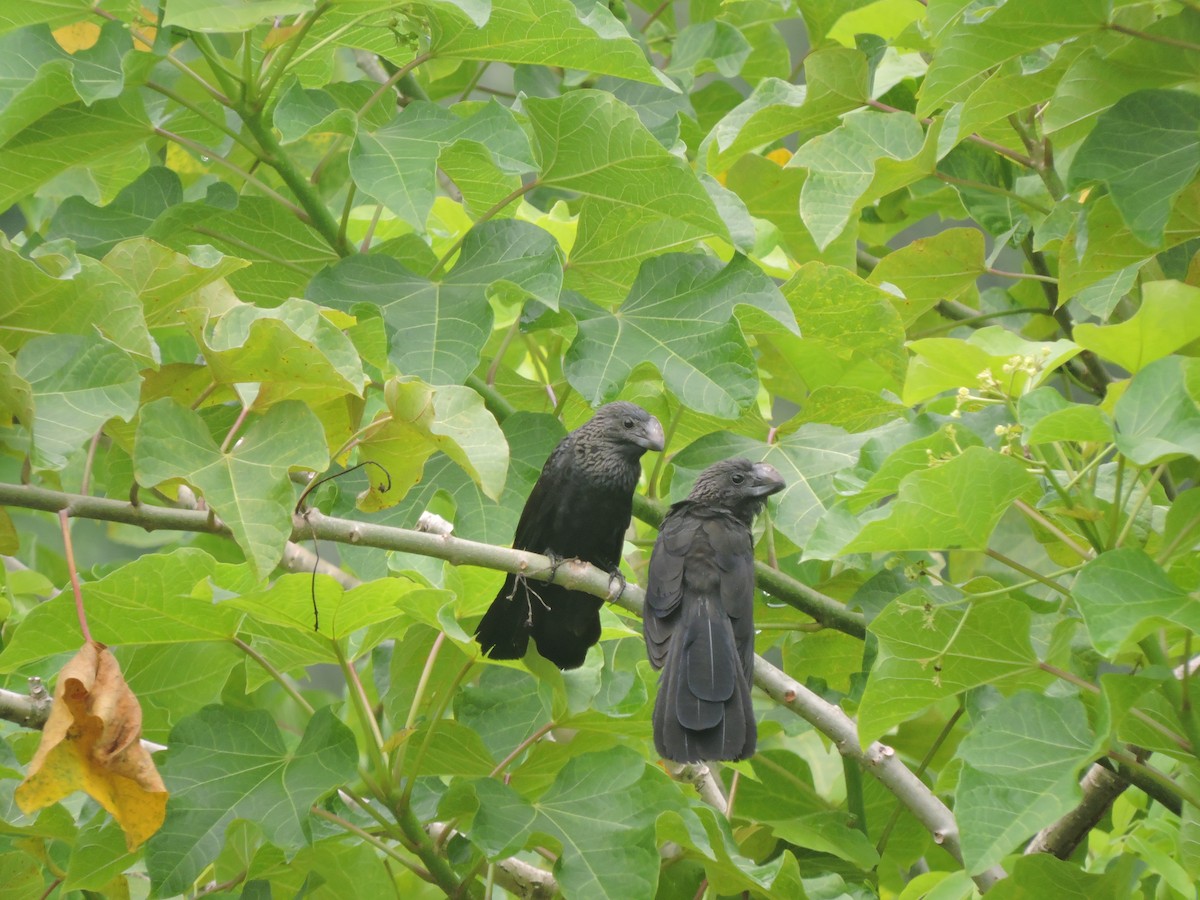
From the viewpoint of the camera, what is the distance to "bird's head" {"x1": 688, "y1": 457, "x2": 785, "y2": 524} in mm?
2955

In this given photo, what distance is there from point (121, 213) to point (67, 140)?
1.07ft

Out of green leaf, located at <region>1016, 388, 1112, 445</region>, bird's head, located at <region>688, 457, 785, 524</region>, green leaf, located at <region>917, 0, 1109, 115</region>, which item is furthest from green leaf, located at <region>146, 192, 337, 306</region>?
green leaf, located at <region>1016, 388, 1112, 445</region>

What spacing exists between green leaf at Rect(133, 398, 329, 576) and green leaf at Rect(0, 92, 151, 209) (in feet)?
3.00

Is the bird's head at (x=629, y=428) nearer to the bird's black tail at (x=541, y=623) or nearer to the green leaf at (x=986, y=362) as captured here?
the bird's black tail at (x=541, y=623)

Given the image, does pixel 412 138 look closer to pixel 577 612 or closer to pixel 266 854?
pixel 577 612

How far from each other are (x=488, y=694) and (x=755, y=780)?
27.1 inches

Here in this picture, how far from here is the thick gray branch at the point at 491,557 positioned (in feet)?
6.27

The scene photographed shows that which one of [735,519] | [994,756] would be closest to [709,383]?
[735,519]

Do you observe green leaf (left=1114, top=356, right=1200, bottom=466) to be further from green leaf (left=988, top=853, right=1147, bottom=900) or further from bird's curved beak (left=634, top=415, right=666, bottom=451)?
bird's curved beak (left=634, top=415, right=666, bottom=451)

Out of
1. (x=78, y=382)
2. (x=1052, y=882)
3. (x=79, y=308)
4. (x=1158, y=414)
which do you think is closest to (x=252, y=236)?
(x=79, y=308)

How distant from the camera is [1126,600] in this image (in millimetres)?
1912

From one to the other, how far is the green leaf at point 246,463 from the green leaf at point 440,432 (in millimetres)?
137

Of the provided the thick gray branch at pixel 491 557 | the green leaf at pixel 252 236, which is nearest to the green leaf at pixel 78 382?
the thick gray branch at pixel 491 557

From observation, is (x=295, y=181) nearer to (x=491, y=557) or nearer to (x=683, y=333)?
(x=683, y=333)
